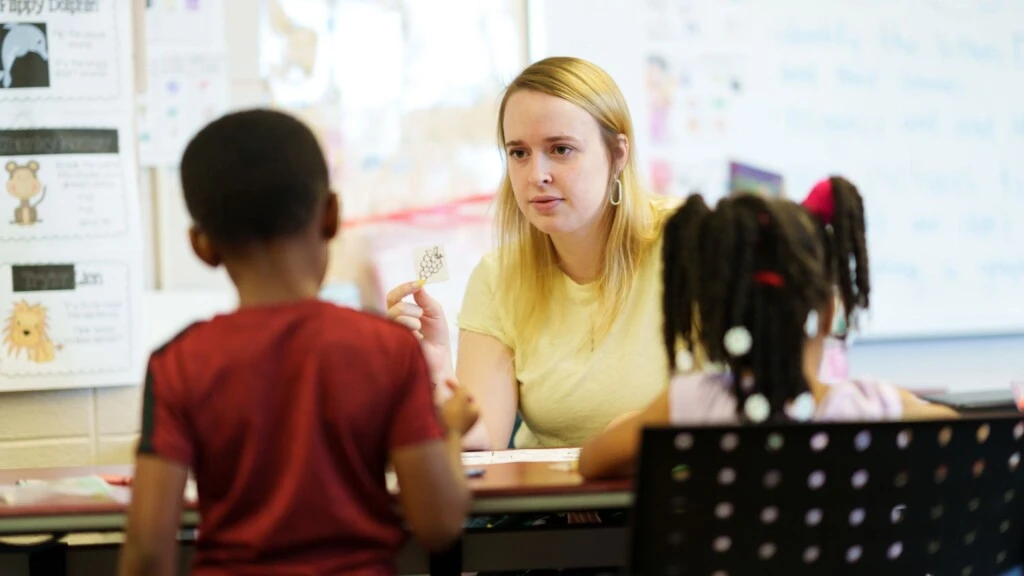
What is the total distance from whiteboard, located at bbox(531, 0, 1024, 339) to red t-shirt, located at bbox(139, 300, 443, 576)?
93.1 inches

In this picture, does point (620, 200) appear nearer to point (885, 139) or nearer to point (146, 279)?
point (146, 279)

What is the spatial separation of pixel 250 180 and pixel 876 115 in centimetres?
306

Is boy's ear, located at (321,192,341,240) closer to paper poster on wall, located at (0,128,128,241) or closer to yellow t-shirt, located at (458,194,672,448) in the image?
yellow t-shirt, located at (458,194,672,448)

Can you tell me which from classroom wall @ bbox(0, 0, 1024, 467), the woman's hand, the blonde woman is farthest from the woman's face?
classroom wall @ bbox(0, 0, 1024, 467)

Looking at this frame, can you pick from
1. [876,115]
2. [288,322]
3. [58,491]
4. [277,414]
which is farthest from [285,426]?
[876,115]

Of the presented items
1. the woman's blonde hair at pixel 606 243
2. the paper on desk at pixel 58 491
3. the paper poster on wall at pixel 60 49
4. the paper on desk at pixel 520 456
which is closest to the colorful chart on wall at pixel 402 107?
the paper poster on wall at pixel 60 49

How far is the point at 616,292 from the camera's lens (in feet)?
7.35

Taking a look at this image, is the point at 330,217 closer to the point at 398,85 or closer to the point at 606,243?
the point at 606,243

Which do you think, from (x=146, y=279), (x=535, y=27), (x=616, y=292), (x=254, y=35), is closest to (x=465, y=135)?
(x=535, y=27)

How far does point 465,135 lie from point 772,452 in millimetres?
2339

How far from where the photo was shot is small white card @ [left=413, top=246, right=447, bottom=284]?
6.89ft

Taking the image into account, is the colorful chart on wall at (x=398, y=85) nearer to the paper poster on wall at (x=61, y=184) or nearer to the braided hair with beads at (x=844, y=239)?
the paper poster on wall at (x=61, y=184)

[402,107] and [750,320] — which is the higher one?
[402,107]

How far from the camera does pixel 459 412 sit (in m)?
1.44
